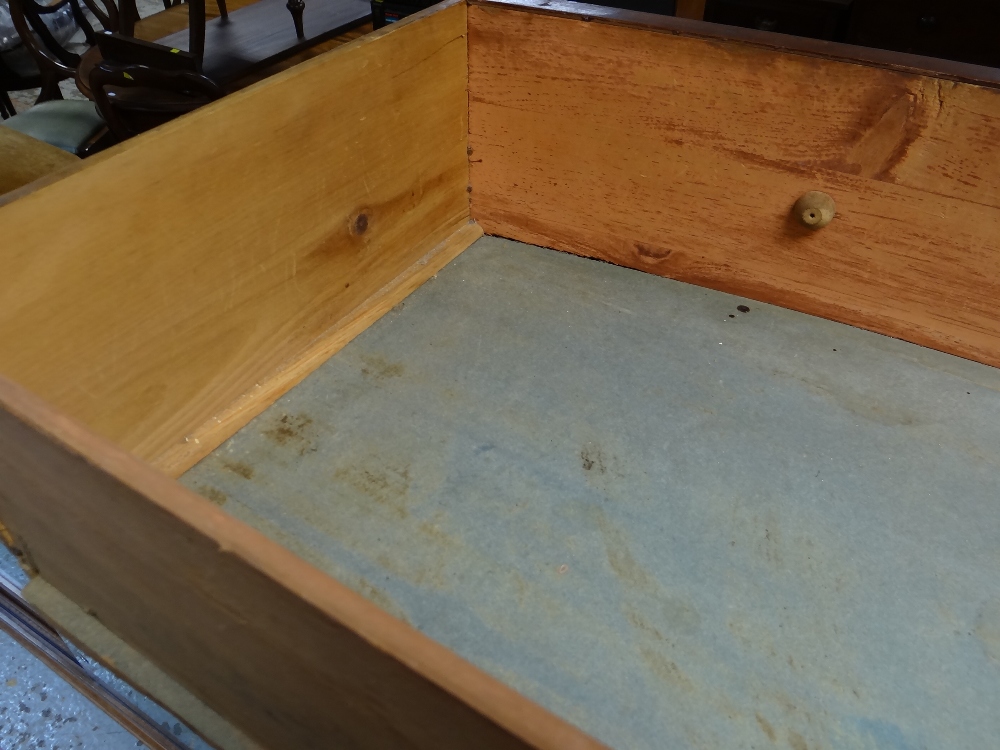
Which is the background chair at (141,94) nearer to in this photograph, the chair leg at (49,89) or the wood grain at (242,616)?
the chair leg at (49,89)

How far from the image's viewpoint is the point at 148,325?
638 millimetres

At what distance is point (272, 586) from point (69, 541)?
0.85 feet

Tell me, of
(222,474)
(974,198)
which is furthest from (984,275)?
(222,474)

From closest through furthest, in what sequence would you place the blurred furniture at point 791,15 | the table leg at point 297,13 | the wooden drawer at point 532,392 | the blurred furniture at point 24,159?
the wooden drawer at point 532,392 → the blurred furniture at point 24,159 → the blurred furniture at point 791,15 → the table leg at point 297,13

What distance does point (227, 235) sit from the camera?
68 cm

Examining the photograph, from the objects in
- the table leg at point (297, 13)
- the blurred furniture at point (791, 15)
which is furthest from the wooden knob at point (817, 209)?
the table leg at point (297, 13)

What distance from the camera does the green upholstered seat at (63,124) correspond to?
63.4 inches

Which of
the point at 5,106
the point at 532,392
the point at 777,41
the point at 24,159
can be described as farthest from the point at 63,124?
the point at 777,41

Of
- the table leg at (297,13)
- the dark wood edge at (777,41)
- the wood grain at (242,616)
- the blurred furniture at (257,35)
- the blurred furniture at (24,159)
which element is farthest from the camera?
the table leg at (297,13)

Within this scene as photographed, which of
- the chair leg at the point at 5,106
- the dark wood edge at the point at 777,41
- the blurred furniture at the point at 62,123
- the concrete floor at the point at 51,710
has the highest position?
the dark wood edge at the point at 777,41

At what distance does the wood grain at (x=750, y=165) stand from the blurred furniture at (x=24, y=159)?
832mm

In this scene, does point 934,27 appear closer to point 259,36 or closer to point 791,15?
point 791,15

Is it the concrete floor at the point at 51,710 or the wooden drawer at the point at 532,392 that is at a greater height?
the wooden drawer at the point at 532,392

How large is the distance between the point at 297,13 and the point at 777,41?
5.52 feet
